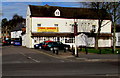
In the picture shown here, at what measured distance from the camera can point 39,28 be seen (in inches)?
1981

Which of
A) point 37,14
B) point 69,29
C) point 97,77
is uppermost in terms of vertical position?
point 37,14

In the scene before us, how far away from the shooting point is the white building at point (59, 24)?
5022cm

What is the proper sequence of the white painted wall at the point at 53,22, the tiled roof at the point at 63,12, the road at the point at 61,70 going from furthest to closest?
the tiled roof at the point at 63,12 < the white painted wall at the point at 53,22 < the road at the point at 61,70

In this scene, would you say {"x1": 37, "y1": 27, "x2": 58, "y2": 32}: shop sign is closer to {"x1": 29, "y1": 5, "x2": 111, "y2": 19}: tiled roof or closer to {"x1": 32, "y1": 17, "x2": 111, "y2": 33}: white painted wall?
{"x1": 32, "y1": 17, "x2": 111, "y2": 33}: white painted wall

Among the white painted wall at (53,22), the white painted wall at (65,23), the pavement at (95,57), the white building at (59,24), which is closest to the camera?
the pavement at (95,57)

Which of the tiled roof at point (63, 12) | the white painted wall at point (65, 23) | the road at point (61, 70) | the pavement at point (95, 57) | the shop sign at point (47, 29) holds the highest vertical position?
the tiled roof at point (63, 12)

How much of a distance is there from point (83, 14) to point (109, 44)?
9168mm

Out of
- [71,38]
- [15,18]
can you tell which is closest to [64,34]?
[71,38]

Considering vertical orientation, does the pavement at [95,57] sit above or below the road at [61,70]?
below

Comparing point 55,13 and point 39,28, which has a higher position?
point 55,13

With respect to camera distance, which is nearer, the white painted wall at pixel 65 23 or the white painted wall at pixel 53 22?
the white painted wall at pixel 53 22

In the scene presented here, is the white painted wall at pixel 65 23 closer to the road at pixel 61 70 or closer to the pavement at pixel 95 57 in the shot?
the pavement at pixel 95 57

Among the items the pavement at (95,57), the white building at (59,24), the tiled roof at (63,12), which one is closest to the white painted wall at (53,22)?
the white building at (59,24)

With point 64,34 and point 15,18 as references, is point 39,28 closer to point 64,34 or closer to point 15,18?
point 64,34
